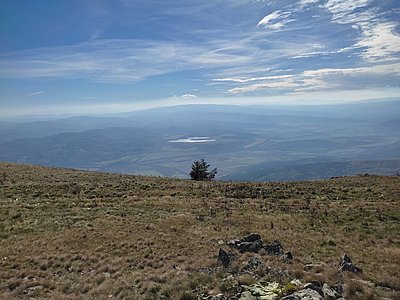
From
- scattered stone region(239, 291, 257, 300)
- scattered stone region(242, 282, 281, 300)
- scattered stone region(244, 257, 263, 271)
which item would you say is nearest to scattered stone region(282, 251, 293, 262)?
scattered stone region(244, 257, 263, 271)

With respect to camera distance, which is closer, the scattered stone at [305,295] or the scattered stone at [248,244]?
the scattered stone at [305,295]

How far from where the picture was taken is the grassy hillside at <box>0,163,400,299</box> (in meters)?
11.0

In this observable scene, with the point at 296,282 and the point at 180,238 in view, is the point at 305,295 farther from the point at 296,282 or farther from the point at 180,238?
the point at 180,238

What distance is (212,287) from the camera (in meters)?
10.5

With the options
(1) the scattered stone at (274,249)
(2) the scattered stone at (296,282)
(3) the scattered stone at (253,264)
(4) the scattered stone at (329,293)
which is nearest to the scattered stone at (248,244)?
(1) the scattered stone at (274,249)

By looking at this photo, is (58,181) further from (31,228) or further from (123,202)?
(31,228)

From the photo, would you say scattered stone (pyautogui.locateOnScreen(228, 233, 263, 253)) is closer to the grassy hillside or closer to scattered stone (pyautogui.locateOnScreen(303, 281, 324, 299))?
the grassy hillside

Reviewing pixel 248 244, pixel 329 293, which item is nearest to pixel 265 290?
pixel 329 293

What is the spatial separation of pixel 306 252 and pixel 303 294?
6012 millimetres

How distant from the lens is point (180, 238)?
53.7ft

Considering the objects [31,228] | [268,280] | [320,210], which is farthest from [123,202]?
[268,280]

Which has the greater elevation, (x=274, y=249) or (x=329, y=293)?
(x=329, y=293)

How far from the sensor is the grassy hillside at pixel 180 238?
1095 centimetres

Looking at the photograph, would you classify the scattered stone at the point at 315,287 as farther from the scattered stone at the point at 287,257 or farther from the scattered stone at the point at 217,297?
the scattered stone at the point at 287,257
